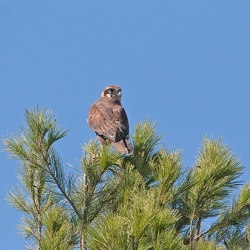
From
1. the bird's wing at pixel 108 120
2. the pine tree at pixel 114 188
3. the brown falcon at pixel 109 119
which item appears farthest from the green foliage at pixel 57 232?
the bird's wing at pixel 108 120

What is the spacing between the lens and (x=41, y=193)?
6.66 metres

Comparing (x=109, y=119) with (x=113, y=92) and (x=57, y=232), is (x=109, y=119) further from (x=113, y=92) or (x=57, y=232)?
(x=57, y=232)

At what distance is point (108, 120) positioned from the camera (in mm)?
9469

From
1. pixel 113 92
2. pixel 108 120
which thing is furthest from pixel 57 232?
pixel 113 92

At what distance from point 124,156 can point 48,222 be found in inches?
55.5

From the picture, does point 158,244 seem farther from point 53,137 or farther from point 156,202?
point 53,137

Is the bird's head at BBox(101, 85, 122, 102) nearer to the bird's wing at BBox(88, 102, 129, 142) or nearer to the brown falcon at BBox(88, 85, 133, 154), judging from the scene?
the brown falcon at BBox(88, 85, 133, 154)

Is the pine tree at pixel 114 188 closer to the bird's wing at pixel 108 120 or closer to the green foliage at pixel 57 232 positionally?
the green foliage at pixel 57 232

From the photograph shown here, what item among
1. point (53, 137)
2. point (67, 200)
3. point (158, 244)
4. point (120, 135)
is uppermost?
point (120, 135)

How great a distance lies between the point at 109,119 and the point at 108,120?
0.03 metres

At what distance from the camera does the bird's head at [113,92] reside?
10875 mm

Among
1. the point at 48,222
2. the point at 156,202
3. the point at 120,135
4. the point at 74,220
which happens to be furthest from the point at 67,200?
the point at 120,135

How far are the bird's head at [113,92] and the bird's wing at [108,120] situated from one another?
69 cm

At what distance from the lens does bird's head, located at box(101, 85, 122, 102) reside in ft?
35.7
